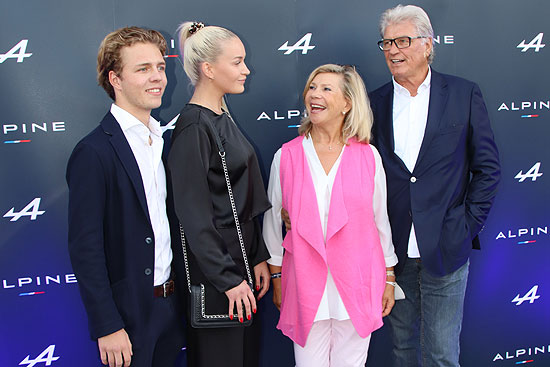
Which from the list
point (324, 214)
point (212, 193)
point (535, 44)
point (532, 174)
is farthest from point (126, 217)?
point (535, 44)

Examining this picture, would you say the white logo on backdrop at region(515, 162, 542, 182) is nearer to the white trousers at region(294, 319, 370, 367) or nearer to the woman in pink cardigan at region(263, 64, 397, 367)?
the woman in pink cardigan at region(263, 64, 397, 367)

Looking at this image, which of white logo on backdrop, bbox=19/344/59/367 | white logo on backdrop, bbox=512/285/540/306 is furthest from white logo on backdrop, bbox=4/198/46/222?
white logo on backdrop, bbox=512/285/540/306

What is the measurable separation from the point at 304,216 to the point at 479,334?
189 cm

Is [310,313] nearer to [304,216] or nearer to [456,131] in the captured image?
[304,216]

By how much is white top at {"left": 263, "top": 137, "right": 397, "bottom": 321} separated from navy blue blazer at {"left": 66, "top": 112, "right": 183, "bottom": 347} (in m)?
0.64

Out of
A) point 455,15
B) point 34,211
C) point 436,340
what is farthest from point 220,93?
point 455,15

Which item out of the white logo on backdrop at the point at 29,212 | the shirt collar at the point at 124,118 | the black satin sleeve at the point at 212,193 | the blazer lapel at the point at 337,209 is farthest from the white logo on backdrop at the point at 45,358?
the blazer lapel at the point at 337,209

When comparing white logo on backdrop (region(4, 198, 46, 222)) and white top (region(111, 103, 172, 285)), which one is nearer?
white top (region(111, 103, 172, 285))

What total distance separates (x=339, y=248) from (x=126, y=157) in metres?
0.97

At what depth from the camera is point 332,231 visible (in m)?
2.02

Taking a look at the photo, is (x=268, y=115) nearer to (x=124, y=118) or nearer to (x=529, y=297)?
(x=124, y=118)

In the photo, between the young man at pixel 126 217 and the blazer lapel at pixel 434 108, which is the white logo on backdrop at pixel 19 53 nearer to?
the young man at pixel 126 217

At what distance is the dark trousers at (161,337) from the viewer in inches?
67.7

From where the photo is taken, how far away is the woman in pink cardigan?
204 centimetres
